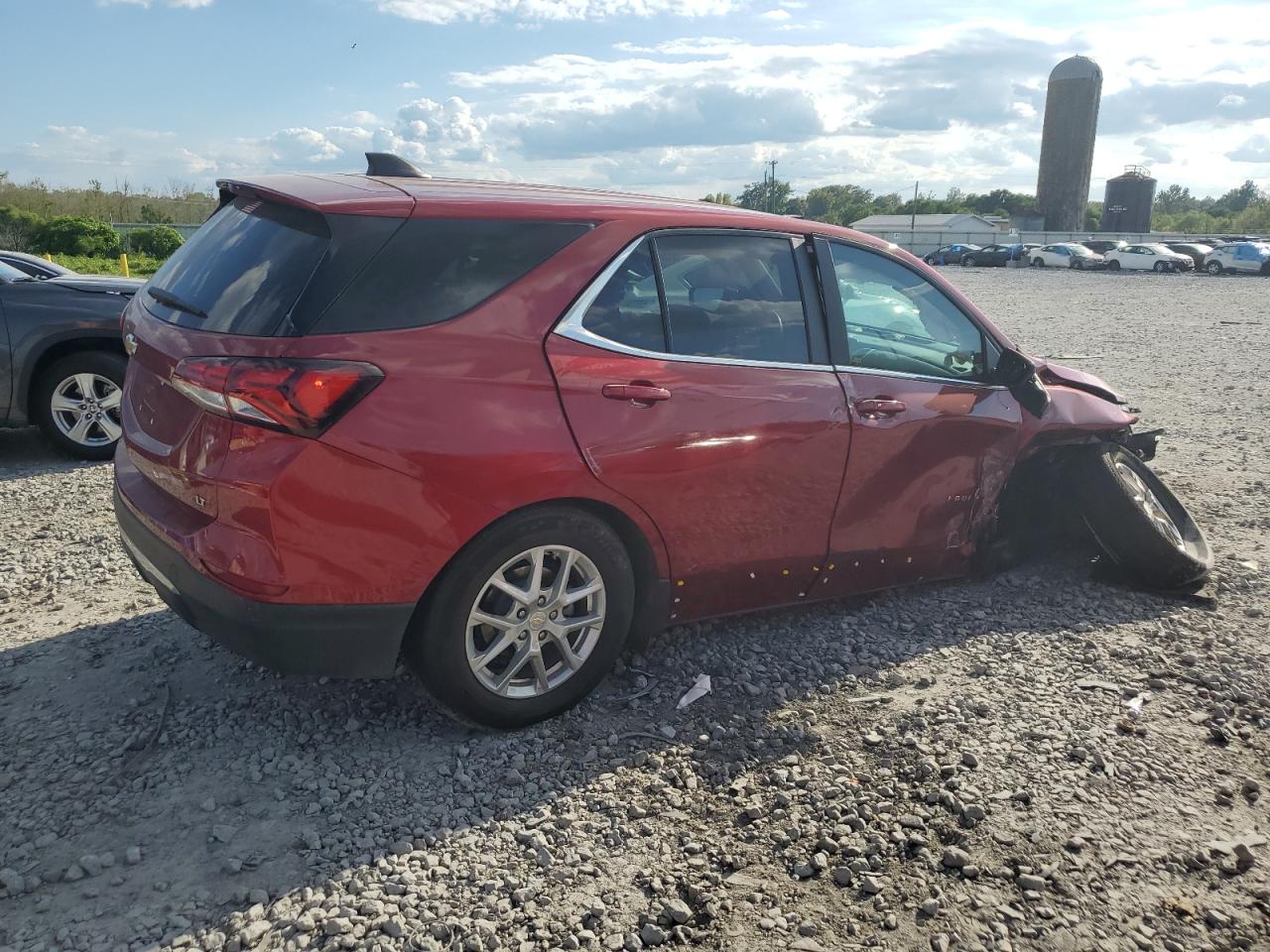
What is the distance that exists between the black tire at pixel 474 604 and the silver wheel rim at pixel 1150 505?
290 centimetres

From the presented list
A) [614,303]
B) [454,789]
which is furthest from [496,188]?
[454,789]

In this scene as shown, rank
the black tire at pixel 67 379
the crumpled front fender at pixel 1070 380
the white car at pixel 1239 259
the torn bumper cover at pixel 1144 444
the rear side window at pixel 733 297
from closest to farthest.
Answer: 1. the rear side window at pixel 733 297
2. the crumpled front fender at pixel 1070 380
3. the torn bumper cover at pixel 1144 444
4. the black tire at pixel 67 379
5. the white car at pixel 1239 259

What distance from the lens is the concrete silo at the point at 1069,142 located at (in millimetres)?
86188

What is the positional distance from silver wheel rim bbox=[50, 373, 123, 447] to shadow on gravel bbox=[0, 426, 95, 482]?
0.68 ft

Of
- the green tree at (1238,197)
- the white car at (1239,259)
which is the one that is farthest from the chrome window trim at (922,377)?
the green tree at (1238,197)

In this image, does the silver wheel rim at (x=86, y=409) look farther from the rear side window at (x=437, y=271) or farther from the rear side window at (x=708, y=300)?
the rear side window at (x=708, y=300)

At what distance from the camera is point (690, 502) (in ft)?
12.2

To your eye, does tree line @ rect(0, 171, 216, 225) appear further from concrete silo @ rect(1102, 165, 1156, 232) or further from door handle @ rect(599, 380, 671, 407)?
concrete silo @ rect(1102, 165, 1156, 232)

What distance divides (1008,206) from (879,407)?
118 metres

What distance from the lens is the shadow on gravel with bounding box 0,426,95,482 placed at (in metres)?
6.95

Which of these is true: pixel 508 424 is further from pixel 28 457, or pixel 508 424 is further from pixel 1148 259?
pixel 1148 259

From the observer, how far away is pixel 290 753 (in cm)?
343

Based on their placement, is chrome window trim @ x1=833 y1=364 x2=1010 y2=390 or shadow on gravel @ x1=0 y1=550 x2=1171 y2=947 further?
chrome window trim @ x1=833 y1=364 x2=1010 y2=390

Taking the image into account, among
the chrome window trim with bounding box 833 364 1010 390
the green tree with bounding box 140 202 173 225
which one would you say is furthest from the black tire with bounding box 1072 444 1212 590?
the green tree with bounding box 140 202 173 225
